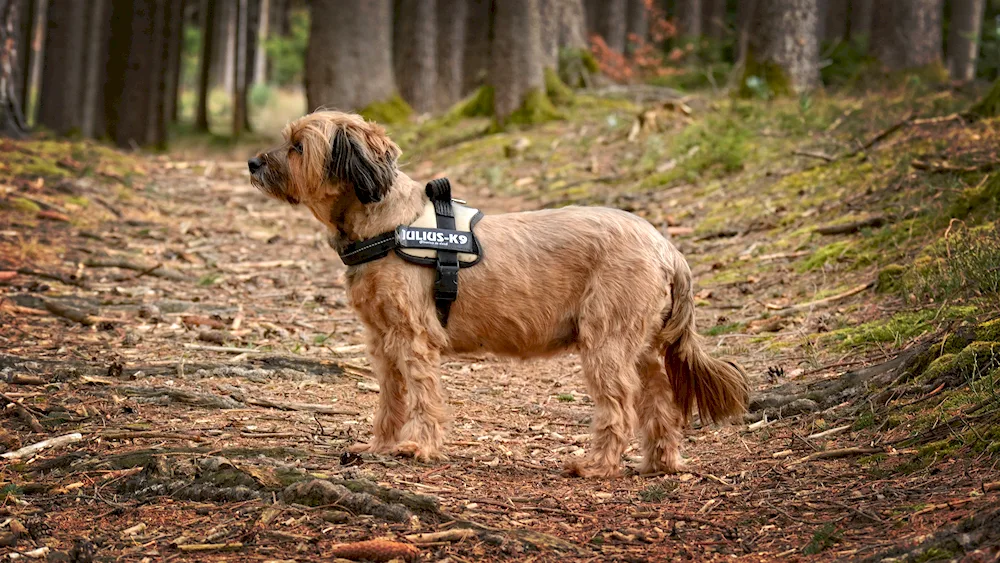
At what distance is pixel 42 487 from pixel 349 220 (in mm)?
2394

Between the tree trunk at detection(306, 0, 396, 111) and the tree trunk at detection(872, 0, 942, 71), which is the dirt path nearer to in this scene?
the tree trunk at detection(306, 0, 396, 111)

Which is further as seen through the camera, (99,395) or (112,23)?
(112,23)

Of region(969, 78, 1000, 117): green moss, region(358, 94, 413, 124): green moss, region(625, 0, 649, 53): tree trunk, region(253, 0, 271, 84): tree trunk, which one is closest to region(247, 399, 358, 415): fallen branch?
region(969, 78, 1000, 117): green moss

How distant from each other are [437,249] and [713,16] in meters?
35.4

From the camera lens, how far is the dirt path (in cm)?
437

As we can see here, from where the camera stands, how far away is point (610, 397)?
599cm

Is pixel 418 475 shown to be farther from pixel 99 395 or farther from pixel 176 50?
pixel 176 50

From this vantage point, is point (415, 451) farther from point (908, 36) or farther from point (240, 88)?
point (240, 88)

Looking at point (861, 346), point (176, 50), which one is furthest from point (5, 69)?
point (176, 50)

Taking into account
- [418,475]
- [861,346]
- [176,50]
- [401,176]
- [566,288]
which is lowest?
[418,475]

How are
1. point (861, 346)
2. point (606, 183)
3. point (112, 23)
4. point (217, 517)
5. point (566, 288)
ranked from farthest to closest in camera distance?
point (112, 23)
point (606, 183)
point (861, 346)
point (566, 288)
point (217, 517)

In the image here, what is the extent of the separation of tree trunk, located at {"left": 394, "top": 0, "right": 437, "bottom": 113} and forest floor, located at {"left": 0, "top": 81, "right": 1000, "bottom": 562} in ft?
39.9

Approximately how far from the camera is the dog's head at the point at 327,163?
6.03 metres

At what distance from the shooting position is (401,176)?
6.36m
